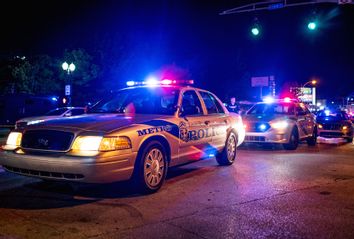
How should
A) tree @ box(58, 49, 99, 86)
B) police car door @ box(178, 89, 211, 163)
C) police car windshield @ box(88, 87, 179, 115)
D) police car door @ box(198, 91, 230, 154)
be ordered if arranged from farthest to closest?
tree @ box(58, 49, 99, 86)
police car door @ box(198, 91, 230, 154)
police car windshield @ box(88, 87, 179, 115)
police car door @ box(178, 89, 211, 163)

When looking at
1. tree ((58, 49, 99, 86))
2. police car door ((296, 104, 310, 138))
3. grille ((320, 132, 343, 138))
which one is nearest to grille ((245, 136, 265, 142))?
police car door ((296, 104, 310, 138))

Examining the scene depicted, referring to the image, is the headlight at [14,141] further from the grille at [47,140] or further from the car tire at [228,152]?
the car tire at [228,152]

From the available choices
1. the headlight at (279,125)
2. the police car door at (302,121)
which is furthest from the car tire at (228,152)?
the police car door at (302,121)

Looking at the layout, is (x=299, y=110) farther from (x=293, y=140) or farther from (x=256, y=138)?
(x=256, y=138)

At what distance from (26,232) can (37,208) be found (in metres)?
0.94

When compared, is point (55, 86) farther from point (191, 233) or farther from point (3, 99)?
point (191, 233)

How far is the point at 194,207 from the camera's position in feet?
18.2

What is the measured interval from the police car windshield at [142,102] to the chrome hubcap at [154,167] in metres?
0.94

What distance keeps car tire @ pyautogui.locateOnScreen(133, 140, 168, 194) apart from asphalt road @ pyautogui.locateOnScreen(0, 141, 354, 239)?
0.16 metres

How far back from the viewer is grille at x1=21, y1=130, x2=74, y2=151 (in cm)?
556

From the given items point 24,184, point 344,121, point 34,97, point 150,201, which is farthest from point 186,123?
point 34,97

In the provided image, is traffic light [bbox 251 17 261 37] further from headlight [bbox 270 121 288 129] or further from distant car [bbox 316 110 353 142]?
headlight [bbox 270 121 288 129]

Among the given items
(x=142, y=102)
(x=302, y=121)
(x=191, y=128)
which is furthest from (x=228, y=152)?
(x=302, y=121)

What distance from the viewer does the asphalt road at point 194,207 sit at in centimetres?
454
